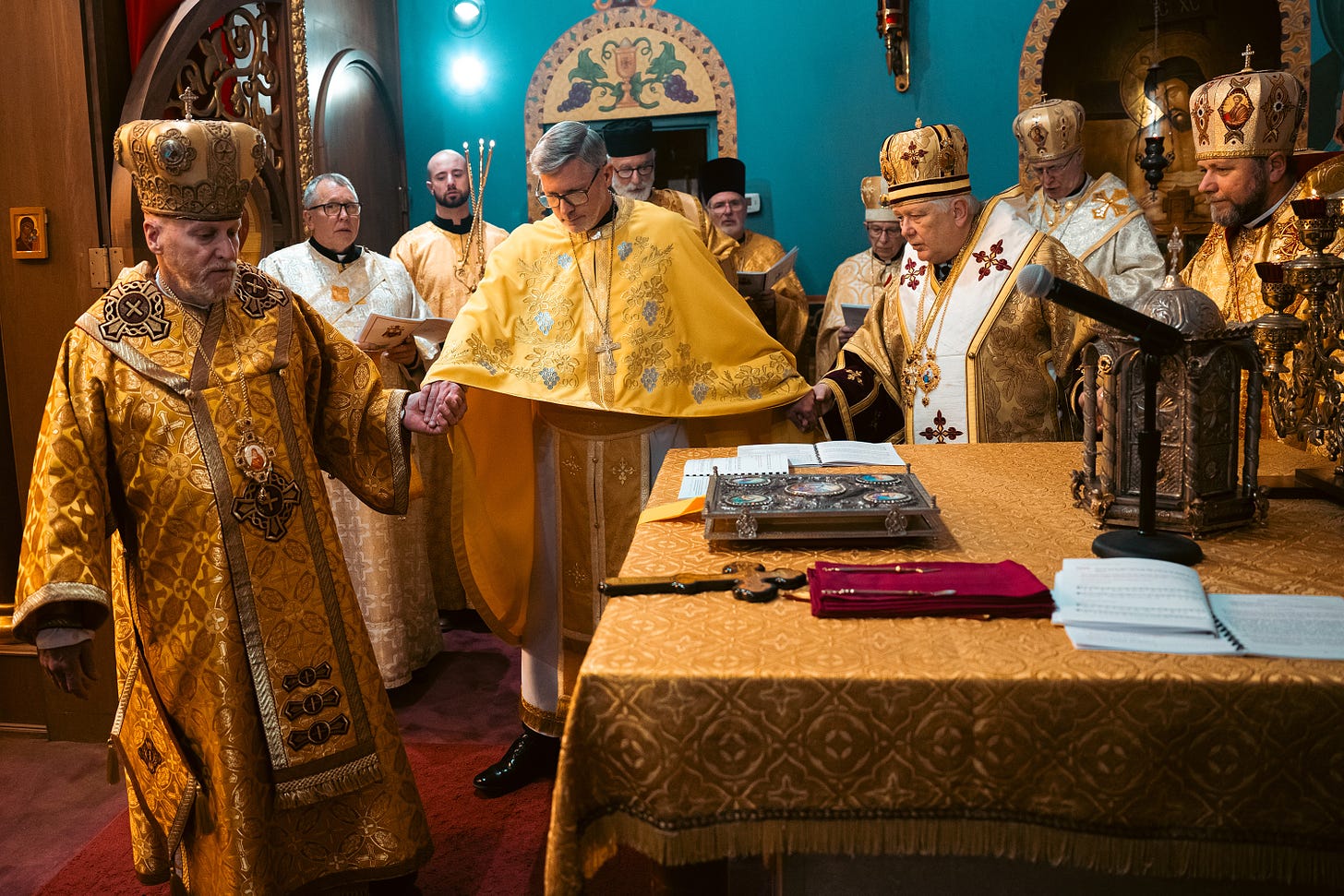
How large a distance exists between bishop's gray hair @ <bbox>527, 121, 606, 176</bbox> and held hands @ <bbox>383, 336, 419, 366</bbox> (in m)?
1.52

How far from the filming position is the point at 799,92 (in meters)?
7.11

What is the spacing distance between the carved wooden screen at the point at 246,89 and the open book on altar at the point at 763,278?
213 cm

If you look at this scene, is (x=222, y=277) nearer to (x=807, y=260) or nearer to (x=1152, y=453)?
(x=1152, y=453)

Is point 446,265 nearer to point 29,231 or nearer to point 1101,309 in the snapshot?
point 29,231

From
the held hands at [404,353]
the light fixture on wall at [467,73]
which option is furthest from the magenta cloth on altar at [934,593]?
the light fixture on wall at [467,73]

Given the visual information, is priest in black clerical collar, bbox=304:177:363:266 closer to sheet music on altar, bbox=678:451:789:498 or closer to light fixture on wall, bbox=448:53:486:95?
sheet music on altar, bbox=678:451:789:498

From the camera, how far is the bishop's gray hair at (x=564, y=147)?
3107 millimetres

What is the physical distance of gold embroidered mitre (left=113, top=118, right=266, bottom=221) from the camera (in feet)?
7.79

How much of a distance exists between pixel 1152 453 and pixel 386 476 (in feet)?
5.94

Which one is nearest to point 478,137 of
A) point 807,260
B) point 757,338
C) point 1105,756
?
point 807,260

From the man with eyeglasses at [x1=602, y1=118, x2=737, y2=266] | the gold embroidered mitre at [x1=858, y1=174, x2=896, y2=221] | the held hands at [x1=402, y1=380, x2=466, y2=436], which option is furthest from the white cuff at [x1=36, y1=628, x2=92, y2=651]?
the gold embroidered mitre at [x1=858, y1=174, x2=896, y2=221]

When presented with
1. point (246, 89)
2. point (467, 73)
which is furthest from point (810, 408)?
point (467, 73)

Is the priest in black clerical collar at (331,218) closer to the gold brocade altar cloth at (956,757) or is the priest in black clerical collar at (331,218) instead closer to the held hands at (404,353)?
the held hands at (404,353)

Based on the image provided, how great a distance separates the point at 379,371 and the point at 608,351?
1.48 m
